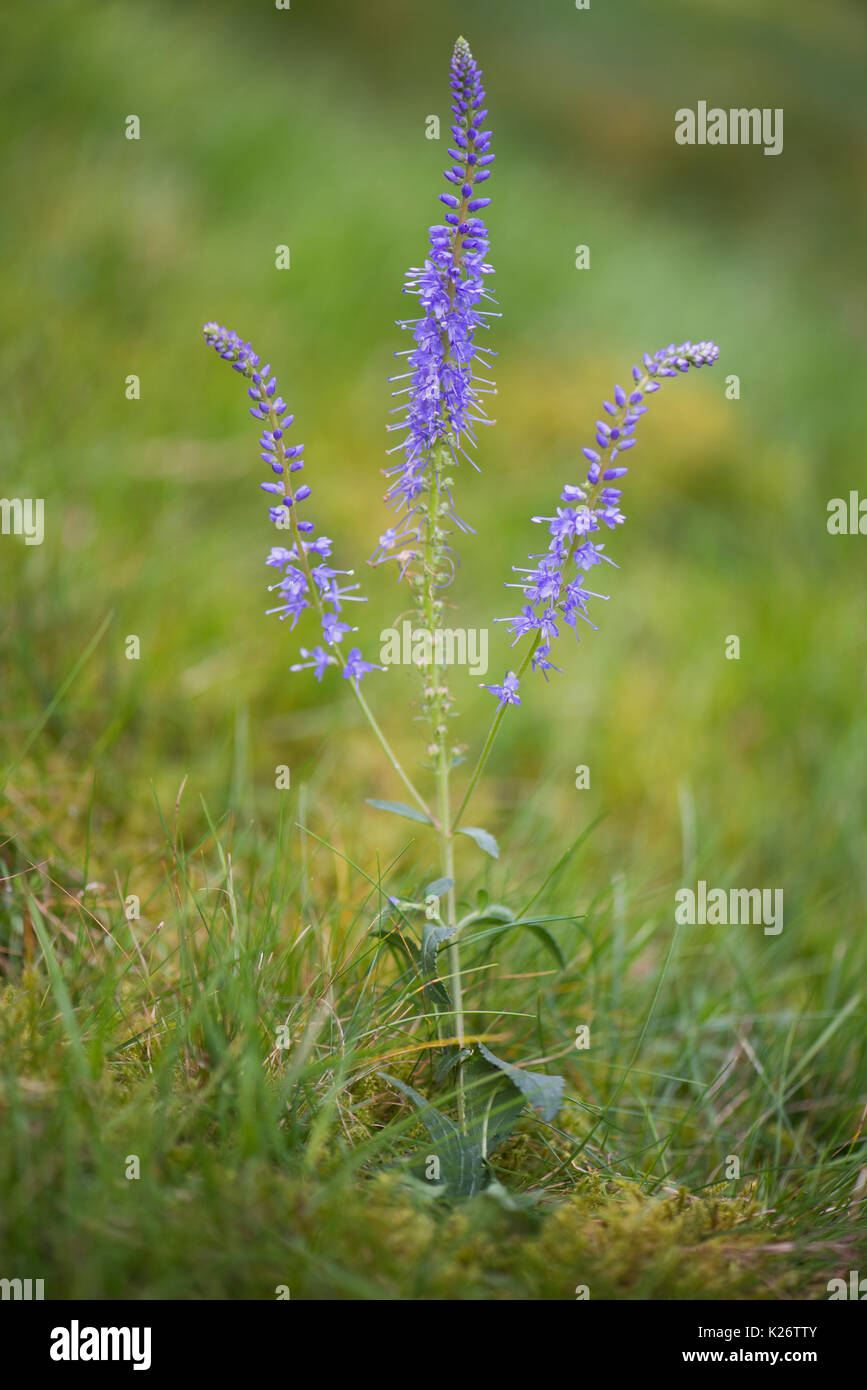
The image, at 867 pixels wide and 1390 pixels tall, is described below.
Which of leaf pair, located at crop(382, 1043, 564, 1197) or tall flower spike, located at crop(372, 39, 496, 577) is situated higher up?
tall flower spike, located at crop(372, 39, 496, 577)

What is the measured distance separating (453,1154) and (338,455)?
153 inches

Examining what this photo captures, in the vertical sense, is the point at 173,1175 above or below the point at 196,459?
below

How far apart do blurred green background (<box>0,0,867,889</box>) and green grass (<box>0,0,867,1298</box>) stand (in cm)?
2

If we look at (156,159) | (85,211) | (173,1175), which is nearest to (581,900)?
(173,1175)

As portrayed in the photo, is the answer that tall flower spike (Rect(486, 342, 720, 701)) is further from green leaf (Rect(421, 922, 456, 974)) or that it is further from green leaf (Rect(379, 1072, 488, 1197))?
green leaf (Rect(379, 1072, 488, 1197))

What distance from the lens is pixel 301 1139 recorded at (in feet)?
5.59

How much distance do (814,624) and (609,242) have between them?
225 inches

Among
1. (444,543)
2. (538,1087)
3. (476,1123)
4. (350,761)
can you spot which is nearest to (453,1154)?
(476,1123)

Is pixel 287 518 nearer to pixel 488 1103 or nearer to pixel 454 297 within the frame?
pixel 454 297

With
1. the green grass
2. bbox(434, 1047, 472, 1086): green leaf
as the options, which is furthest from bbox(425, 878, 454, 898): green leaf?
bbox(434, 1047, 472, 1086): green leaf

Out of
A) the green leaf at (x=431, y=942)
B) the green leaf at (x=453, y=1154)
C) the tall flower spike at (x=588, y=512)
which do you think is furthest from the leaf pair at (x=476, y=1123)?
the tall flower spike at (x=588, y=512)

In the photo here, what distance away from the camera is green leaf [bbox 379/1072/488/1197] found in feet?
5.45

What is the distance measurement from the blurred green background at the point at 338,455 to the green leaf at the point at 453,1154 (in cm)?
93
